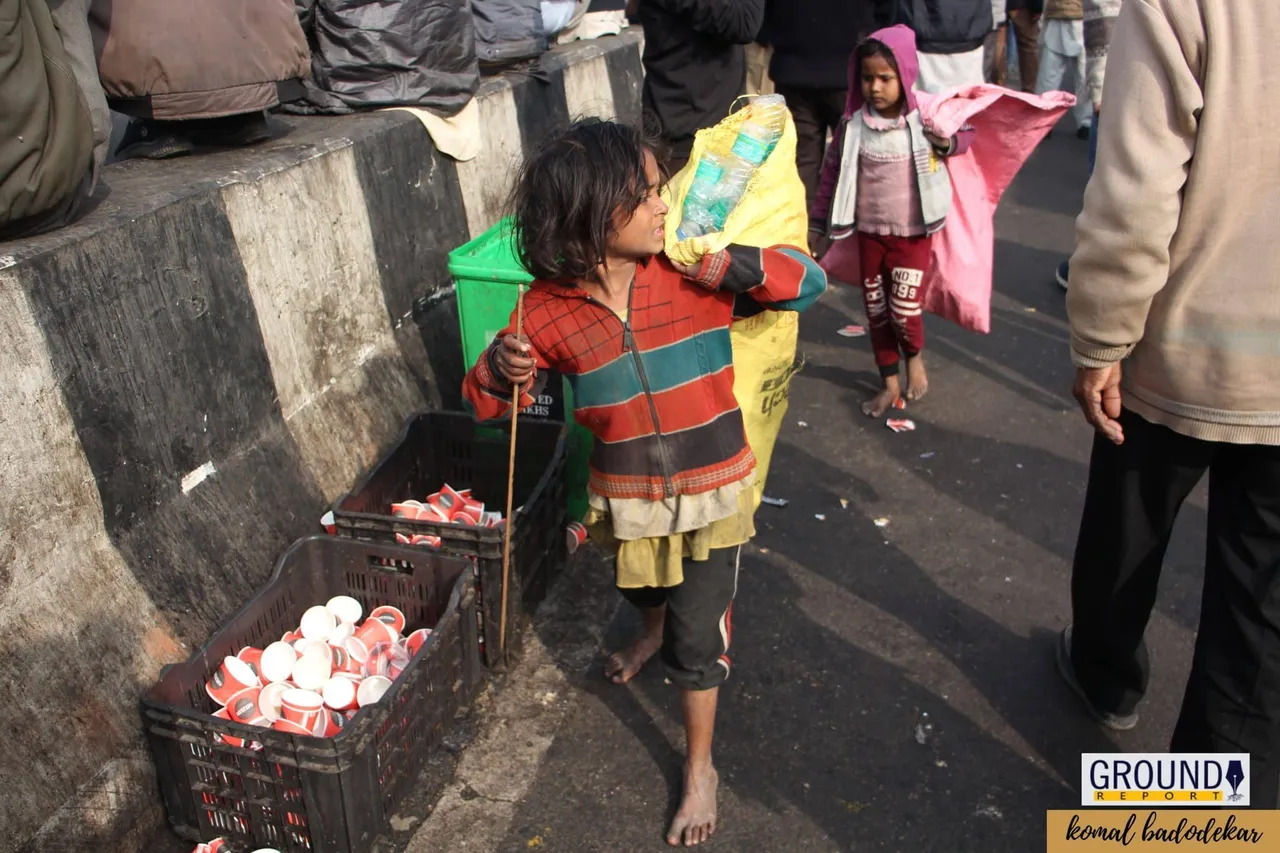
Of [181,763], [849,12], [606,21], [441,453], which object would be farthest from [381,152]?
[606,21]

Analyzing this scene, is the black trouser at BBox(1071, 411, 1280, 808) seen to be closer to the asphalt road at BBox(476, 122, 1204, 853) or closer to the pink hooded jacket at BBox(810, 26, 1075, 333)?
the asphalt road at BBox(476, 122, 1204, 853)

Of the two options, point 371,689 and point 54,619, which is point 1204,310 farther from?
point 54,619

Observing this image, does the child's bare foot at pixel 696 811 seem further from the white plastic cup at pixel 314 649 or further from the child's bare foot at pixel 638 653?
the white plastic cup at pixel 314 649

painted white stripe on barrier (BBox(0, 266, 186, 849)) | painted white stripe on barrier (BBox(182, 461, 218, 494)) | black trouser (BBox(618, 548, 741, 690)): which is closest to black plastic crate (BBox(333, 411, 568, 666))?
painted white stripe on barrier (BBox(182, 461, 218, 494))

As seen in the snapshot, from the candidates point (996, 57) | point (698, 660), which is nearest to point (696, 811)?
point (698, 660)

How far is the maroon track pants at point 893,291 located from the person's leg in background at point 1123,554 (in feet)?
6.62

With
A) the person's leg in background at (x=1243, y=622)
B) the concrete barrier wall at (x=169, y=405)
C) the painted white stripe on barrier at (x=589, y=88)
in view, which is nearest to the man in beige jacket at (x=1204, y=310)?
the person's leg in background at (x=1243, y=622)

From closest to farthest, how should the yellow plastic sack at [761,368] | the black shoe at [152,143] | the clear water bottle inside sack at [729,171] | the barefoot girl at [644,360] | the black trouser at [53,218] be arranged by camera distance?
1. the barefoot girl at [644,360]
2. the black trouser at [53,218]
3. the clear water bottle inside sack at [729,171]
4. the yellow plastic sack at [761,368]
5. the black shoe at [152,143]

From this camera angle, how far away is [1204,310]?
231 centimetres

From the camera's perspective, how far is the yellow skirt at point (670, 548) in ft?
8.98

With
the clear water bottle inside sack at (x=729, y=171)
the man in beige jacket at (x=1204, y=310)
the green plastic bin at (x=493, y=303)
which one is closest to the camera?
the man in beige jacket at (x=1204, y=310)

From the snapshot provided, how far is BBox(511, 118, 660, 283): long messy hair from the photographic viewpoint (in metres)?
2.42

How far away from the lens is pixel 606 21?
7355mm

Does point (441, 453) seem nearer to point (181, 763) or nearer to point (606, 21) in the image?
point (181, 763)
